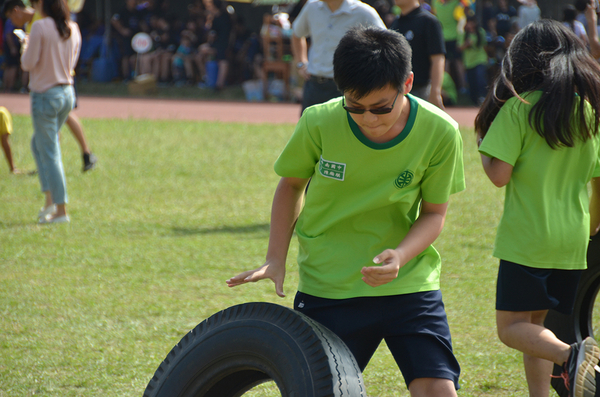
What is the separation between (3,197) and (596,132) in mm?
6087

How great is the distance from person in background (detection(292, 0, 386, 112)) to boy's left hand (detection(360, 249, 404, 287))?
3627 millimetres

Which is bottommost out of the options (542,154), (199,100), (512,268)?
(199,100)

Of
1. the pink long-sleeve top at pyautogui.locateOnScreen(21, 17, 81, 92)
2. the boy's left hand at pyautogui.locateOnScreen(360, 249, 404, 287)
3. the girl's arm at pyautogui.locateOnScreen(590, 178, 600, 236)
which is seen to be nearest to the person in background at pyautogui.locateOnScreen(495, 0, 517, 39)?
the pink long-sleeve top at pyautogui.locateOnScreen(21, 17, 81, 92)

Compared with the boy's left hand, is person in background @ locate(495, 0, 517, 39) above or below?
above

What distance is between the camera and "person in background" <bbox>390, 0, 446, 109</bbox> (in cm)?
548

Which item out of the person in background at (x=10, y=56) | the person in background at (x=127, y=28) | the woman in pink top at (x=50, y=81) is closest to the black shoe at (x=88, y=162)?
the woman in pink top at (x=50, y=81)

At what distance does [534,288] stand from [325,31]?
3.64 meters

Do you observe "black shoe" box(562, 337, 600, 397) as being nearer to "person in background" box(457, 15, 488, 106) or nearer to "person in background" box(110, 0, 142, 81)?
"person in background" box(457, 15, 488, 106)

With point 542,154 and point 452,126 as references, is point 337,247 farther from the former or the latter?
point 542,154

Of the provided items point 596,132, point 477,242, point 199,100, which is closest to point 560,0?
point 199,100

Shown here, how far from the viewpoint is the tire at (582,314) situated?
2787mm

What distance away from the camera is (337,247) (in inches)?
85.0

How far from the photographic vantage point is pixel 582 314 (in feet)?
9.48

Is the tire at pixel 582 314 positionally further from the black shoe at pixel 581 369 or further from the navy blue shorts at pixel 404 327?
the navy blue shorts at pixel 404 327
